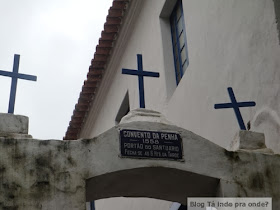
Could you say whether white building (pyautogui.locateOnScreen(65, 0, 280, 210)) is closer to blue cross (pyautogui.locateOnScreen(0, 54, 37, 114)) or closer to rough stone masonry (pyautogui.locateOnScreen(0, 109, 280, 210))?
rough stone masonry (pyautogui.locateOnScreen(0, 109, 280, 210))

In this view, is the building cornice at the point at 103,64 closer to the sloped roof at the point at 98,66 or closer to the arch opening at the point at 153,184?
the sloped roof at the point at 98,66

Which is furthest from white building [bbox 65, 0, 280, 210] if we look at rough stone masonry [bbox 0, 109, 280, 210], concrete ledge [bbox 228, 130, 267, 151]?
rough stone masonry [bbox 0, 109, 280, 210]

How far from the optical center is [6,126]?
6.82 meters

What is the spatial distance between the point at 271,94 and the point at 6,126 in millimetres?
3106

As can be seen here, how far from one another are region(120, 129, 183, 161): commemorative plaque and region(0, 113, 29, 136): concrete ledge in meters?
0.95

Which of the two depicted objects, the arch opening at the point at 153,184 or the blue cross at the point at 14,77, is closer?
the arch opening at the point at 153,184

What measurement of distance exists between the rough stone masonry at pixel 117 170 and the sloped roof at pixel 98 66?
7.17 m

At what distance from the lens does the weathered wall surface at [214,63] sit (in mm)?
8289

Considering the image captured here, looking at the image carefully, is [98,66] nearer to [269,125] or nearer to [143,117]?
[269,125]

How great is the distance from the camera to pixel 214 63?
10055 mm

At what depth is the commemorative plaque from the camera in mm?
6887

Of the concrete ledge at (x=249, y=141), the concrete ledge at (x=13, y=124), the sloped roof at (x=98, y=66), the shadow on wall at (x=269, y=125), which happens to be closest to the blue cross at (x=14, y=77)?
the concrete ledge at (x=13, y=124)

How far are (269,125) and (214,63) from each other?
2.17 metres

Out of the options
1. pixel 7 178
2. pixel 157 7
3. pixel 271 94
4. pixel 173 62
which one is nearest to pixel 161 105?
pixel 173 62
